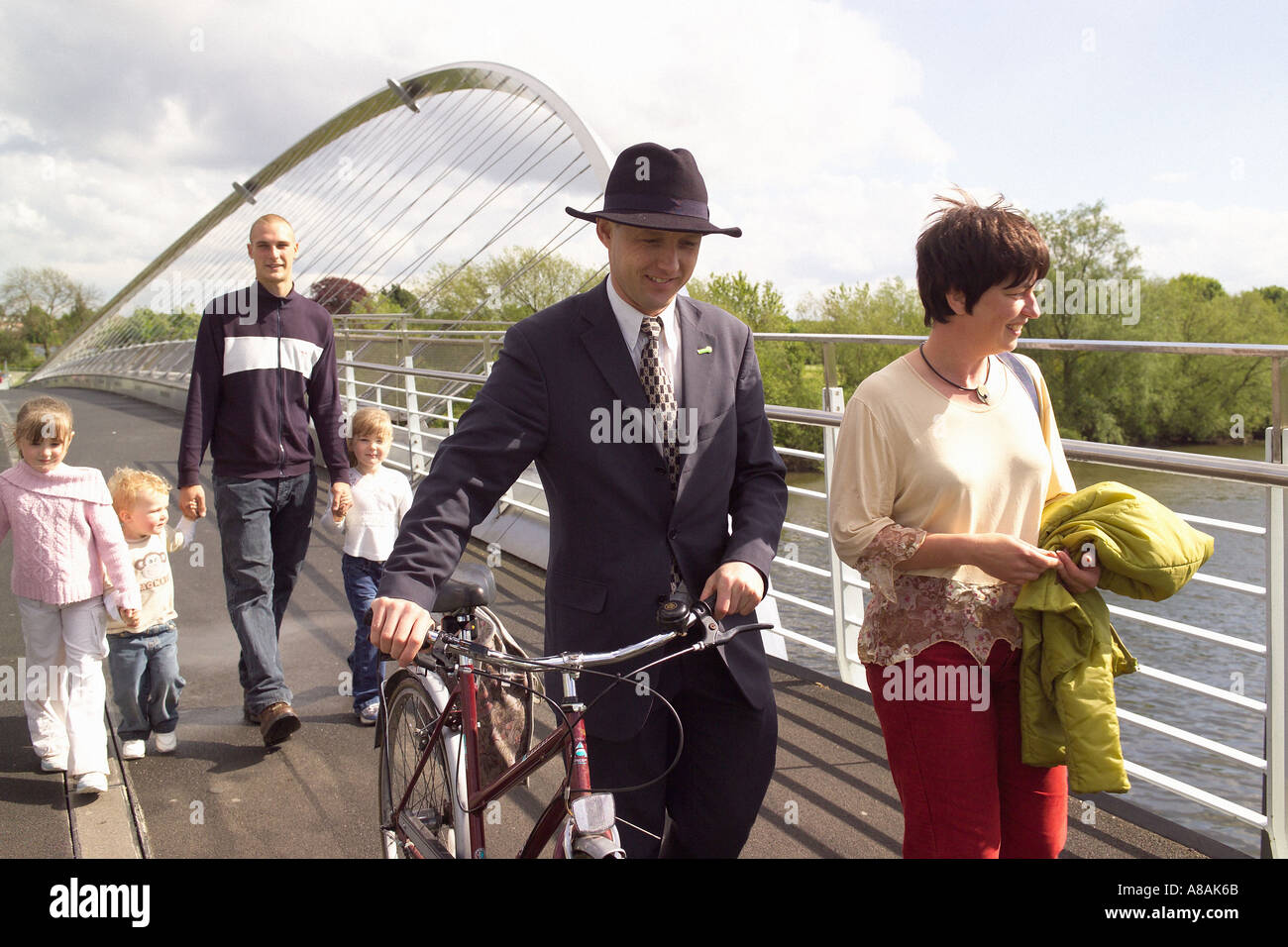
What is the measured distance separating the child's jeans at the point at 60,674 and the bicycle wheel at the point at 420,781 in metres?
1.45

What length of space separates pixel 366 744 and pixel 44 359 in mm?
70146

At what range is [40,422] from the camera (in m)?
3.65

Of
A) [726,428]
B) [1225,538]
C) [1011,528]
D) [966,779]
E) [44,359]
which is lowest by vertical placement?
[1225,538]

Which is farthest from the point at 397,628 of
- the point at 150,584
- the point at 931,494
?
the point at 150,584

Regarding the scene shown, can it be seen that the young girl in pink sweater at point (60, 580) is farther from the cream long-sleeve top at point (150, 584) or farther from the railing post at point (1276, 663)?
the railing post at point (1276, 663)

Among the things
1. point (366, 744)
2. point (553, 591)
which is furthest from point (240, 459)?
point (553, 591)

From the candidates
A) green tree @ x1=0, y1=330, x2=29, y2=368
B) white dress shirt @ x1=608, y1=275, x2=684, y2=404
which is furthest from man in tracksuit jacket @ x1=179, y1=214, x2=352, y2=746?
green tree @ x1=0, y1=330, x2=29, y2=368

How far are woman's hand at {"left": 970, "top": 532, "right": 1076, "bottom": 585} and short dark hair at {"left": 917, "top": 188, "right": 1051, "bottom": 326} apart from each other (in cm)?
45

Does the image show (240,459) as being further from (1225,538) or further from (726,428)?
(1225,538)

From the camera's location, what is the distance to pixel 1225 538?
25.6 meters

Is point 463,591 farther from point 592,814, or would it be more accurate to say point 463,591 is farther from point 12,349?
point 12,349

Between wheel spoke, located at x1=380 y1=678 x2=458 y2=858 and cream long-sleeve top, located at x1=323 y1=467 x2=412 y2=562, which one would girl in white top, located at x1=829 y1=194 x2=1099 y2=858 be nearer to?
wheel spoke, located at x1=380 y1=678 x2=458 y2=858
